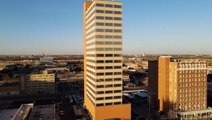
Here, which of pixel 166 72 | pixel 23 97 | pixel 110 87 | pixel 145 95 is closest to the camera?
pixel 110 87

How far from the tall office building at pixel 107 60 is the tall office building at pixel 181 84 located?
23979 mm

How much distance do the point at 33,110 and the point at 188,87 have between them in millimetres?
62506

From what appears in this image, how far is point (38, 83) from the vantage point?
13412cm

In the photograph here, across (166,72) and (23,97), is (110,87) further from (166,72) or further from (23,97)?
(23,97)

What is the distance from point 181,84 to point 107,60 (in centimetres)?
3346

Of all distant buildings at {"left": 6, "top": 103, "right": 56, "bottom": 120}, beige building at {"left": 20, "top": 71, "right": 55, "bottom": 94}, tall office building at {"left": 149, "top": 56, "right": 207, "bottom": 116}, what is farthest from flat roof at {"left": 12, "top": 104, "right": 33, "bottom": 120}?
tall office building at {"left": 149, "top": 56, "right": 207, "bottom": 116}

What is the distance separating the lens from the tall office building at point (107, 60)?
71688 millimetres

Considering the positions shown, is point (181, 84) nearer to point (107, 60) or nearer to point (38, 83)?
point (107, 60)

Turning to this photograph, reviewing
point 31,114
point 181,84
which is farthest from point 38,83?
point 181,84

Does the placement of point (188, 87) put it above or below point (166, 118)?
above

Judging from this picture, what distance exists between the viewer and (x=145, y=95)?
4606 inches

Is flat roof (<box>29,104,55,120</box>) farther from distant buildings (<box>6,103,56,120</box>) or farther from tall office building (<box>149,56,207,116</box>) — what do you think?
tall office building (<box>149,56,207,116</box>)

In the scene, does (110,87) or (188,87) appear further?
(188,87)

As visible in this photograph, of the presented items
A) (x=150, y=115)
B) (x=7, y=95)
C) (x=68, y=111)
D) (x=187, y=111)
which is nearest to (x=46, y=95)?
(x=7, y=95)
